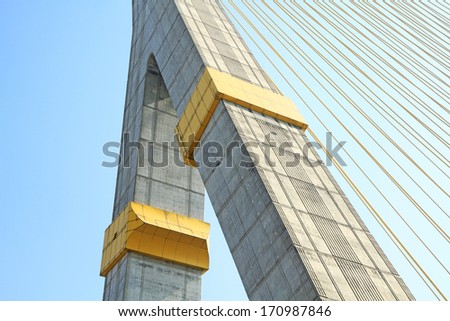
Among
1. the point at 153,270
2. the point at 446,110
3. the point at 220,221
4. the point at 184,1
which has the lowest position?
the point at 153,270

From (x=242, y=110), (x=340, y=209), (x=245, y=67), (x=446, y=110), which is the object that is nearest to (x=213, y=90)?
(x=242, y=110)

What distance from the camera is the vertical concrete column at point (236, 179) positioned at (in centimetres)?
1348

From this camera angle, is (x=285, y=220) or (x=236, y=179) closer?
(x=285, y=220)

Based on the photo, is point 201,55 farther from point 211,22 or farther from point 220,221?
point 220,221

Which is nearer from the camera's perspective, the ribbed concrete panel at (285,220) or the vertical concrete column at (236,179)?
the ribbed concrete panel at (285,220)

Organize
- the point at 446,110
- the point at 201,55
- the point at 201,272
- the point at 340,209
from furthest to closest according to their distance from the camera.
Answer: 1. the point at 201,272
2. the point at 201,55
3. the point at 446,110
4. the point at 340,209

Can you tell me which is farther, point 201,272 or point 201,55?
point 201,272

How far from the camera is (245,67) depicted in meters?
19.8

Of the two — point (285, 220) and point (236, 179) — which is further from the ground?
point (285, 220)

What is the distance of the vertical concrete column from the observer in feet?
44.2

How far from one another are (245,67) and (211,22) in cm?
250

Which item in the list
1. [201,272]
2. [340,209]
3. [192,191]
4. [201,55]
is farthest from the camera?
[192,191]

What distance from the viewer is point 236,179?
1564 centimetres

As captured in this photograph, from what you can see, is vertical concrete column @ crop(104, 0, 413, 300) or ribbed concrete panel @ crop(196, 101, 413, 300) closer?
ribbed concrete panel @ crop(196, 101, 413, 300)
